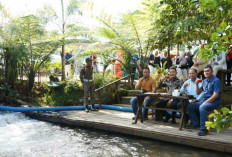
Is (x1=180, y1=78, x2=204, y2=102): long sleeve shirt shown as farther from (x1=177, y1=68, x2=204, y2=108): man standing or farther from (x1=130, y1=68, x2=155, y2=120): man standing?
(x1=130, y1=68, x2=155, y2=120): man standing

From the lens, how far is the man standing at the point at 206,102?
4.96m

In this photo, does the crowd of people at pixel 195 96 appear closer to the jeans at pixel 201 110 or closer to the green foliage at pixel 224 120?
the jeans at pixel 201 110

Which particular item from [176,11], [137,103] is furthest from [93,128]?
[176,11]

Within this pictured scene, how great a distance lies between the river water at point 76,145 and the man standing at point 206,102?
58 centimetres

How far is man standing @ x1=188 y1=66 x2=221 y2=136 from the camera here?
496 centimetres

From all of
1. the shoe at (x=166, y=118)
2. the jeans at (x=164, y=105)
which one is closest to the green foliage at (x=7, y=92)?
the jeans at (x=164, y=105)

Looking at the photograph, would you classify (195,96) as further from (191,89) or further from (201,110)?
(201,110)

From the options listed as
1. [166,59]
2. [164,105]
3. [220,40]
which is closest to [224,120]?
[220,40]

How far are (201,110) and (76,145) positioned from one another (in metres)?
2.43

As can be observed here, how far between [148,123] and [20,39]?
21.0 feet

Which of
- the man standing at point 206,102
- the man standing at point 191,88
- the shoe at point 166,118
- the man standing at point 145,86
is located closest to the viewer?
the man standing at point 206,102

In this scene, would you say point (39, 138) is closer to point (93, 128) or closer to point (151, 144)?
point (93, 128)

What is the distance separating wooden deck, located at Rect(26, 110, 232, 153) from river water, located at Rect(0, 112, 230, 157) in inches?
5.1

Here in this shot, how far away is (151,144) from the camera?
527cm
